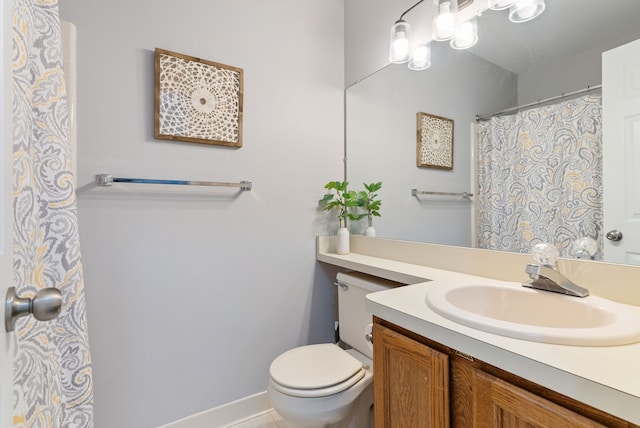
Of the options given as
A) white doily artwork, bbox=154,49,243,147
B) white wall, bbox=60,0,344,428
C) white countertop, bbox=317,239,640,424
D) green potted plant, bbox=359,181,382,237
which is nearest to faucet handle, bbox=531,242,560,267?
white countertop, bbox=317,239,640,424

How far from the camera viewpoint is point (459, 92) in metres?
1.39

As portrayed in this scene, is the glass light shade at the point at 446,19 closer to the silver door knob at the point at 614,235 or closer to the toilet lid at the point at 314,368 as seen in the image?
the silver door knob at the point at 614,235

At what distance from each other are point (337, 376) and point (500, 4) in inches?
63.0

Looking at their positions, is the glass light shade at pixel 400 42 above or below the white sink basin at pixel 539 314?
above

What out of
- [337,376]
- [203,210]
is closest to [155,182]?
[203,210]

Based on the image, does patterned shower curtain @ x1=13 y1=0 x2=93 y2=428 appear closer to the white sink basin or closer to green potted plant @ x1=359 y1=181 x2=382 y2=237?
the white sink basin

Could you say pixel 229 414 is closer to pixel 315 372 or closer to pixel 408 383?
pixel 315 372

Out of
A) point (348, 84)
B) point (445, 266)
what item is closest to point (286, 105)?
point (348, 84)

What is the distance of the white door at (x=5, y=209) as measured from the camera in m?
0.43

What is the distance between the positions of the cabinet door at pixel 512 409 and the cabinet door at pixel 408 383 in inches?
3.2

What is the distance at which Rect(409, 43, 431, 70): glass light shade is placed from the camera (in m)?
1.52

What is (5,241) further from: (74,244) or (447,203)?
(447,203)

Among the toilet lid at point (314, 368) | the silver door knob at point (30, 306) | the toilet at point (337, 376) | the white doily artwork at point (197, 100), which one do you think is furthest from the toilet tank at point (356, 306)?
the silver door knob at point (30, 306)

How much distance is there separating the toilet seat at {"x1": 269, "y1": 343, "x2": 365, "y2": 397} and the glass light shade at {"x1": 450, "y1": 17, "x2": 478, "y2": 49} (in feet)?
4.87
